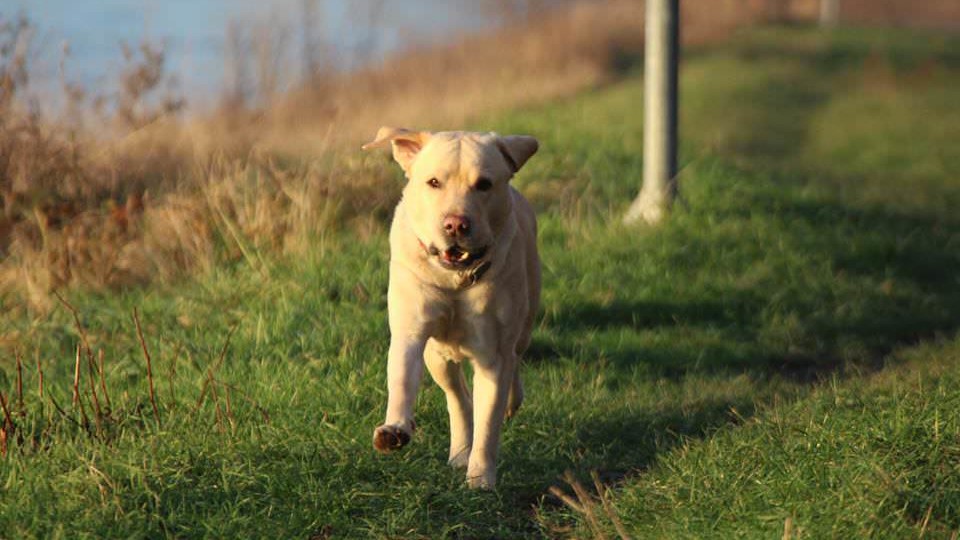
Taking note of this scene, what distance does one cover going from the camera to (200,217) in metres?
9.07

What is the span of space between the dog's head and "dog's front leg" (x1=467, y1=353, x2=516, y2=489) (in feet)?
1.52

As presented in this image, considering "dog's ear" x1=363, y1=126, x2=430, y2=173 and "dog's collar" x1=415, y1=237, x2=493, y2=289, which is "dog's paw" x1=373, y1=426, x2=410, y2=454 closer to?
"dog's collar" x1=415, y1=237, x2=493, y2=289

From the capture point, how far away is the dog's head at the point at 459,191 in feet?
16.3

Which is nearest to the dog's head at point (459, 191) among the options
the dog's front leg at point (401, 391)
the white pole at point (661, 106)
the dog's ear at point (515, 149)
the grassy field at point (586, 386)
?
the dog's ear at point (515, 149)

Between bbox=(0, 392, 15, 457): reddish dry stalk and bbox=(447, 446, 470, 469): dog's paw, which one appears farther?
bbox=(447, 446, 470, 469): dog's paw

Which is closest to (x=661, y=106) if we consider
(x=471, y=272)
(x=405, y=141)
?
(x=405, y=141)

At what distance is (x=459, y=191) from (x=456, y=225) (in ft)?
0.49

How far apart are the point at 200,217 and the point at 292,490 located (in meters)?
4.51

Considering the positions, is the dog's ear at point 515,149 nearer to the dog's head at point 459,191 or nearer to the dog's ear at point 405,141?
the dog's head at point 459,191

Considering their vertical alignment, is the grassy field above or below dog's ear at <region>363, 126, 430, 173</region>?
below

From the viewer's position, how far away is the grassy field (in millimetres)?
4730

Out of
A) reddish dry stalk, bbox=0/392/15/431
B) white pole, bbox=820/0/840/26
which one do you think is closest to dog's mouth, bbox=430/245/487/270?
reddish dry stalk, bbox=0/392/15/431

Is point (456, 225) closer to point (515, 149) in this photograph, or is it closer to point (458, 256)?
point (458, 256)

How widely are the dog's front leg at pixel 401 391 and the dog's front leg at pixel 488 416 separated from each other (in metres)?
0.27
